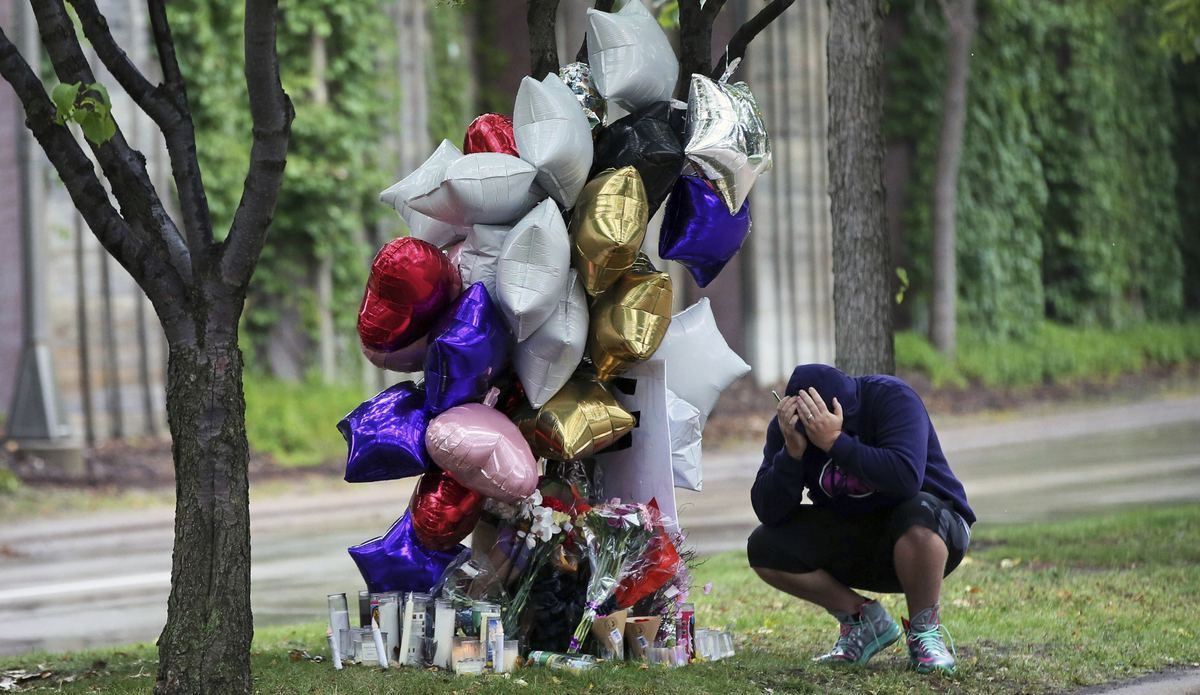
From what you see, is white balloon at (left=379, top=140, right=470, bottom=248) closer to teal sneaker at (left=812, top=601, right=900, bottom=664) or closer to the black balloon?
the black balloon

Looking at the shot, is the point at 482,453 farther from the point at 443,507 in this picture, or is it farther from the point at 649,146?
the point at 649,146

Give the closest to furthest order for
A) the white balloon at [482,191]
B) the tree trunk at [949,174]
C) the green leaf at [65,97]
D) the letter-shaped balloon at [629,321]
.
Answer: the green leaf at [65,97], the white balloon at [482,191], the letter-shaped balloon at [629,321], the tree trunk at [949,174]

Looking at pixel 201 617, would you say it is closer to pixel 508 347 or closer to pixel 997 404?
pixel 508 347

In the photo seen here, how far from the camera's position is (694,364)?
19.4ft

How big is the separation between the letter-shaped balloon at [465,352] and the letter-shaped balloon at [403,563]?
546 mm

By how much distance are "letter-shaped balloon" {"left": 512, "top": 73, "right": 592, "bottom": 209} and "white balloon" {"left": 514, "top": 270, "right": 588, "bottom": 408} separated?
33cm

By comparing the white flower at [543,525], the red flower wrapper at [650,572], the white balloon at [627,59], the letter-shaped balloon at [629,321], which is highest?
the white balloon at [627,59]

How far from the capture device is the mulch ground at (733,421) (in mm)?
13961

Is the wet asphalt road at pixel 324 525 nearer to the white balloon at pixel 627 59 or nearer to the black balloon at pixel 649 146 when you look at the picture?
the black balloon at pixel 649 146

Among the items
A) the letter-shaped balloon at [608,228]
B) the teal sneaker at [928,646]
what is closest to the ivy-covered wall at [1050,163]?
the teal sneaker at [928,646]

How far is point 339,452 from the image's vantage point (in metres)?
15.8

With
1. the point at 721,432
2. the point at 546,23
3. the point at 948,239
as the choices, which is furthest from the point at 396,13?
the point at 546,23

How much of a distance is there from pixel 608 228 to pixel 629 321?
1.12ft

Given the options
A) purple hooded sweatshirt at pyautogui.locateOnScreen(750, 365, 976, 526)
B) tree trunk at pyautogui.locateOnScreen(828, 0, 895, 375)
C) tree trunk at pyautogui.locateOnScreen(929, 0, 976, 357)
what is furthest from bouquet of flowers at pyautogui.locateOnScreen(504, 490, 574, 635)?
tree trunk at pyautogui.locateOnScreen(929, 0, 976, 357)
